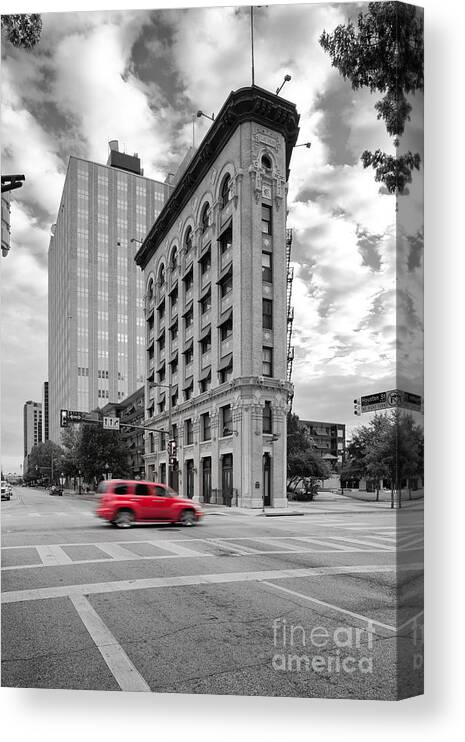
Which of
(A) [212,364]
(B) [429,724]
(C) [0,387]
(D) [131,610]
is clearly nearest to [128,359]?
(A) [212,364]

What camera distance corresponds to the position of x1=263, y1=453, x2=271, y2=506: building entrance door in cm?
456

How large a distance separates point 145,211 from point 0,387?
216 cm

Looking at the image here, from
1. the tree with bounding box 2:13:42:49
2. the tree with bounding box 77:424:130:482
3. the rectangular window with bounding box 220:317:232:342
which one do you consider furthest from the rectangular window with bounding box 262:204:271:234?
the tree with bounding box 2:13:42:49

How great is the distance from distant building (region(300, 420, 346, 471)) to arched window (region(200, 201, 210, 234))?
2.06 metres

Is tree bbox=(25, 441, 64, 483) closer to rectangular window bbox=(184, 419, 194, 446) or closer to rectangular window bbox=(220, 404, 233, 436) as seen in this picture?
rectangular window bbox=(184, 419, 194, 446)

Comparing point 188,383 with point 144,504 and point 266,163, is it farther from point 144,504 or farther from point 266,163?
point 266,163

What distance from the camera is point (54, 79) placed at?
551cm

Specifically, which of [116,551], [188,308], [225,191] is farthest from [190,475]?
[116,551]

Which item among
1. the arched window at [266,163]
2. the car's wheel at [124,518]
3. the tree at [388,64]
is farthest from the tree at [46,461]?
the tree at [388,64]

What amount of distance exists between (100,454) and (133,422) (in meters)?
0.42

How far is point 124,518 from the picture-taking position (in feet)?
17.7

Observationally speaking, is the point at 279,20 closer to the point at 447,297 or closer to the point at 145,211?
the point at 145,211

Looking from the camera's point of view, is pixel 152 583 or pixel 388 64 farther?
pixel 152 583

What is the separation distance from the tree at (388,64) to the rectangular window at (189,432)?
2560mm
